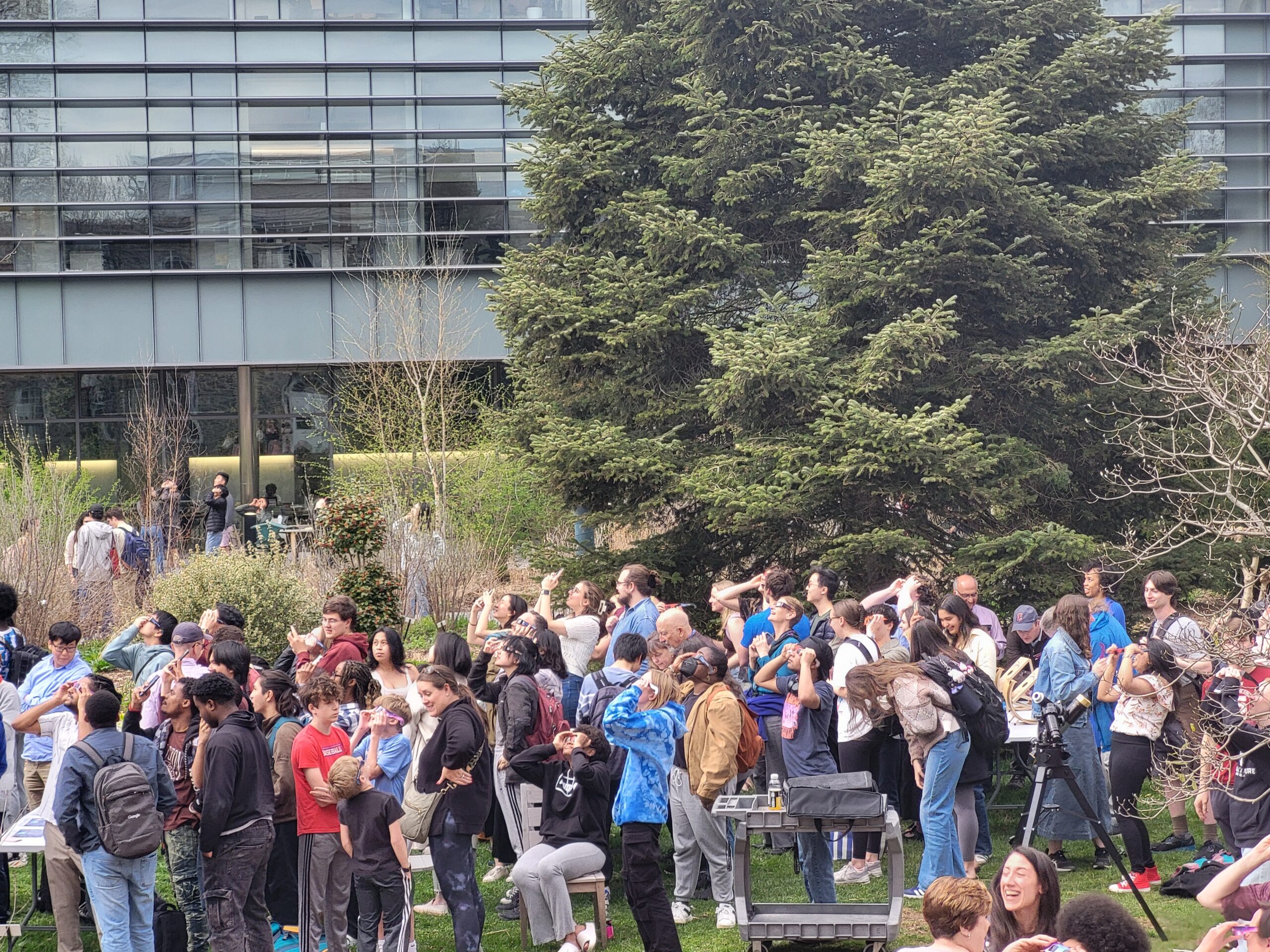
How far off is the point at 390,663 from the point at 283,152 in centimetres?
2306

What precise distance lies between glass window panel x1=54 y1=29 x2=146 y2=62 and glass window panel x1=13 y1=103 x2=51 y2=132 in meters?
1.21

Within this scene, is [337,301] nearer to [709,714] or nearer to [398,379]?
[398,379]

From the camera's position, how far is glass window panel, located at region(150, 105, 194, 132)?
2892cm

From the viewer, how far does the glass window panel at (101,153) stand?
28.6 m

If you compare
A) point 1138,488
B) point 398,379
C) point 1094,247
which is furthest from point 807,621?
point 398,379

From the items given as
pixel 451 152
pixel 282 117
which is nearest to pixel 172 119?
pixel 282 117

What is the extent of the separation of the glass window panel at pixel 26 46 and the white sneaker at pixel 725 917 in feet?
90.2

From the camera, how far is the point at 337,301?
95.2 feet

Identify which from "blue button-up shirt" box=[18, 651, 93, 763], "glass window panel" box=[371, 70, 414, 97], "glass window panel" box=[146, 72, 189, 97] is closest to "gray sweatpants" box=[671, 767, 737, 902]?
"blue button-up shirt" box=[18, 651, 93, 763]

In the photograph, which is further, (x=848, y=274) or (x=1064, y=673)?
(x=848, y=274)

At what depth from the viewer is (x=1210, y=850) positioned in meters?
9.02

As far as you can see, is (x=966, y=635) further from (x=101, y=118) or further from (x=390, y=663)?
(x=101, y=118)

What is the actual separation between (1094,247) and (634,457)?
5434mm

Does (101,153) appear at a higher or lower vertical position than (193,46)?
lower
